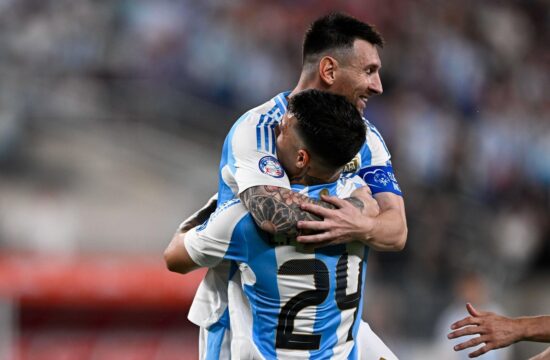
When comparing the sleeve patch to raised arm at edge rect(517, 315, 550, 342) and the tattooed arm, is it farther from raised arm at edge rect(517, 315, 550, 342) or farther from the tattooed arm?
raised arm at edge rect(517, 315, 550, 342)

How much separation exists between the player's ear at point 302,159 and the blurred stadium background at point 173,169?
601cm

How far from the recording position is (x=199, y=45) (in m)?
13.1

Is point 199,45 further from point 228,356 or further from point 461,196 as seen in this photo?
point 228,356

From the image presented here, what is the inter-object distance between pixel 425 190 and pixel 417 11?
4200mm

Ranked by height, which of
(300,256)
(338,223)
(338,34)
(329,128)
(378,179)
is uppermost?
(338,34)

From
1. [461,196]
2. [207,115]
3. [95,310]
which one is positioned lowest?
[95,310]

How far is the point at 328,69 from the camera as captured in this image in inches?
196

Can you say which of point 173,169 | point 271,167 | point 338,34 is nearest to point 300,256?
point 271,167

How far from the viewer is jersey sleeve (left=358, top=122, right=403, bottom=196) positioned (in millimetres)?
4684

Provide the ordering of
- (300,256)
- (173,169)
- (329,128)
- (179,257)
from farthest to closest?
(173,169)
(179,257)
(300,256)
(329,128)

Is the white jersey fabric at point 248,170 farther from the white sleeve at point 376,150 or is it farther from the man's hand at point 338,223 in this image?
the man's hand at point 338,223

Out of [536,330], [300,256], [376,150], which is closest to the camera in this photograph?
[300,256]

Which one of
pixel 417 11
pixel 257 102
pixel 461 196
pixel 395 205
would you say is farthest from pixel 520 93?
pixel 395 205

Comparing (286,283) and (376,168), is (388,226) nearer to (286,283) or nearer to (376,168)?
(376,168)
